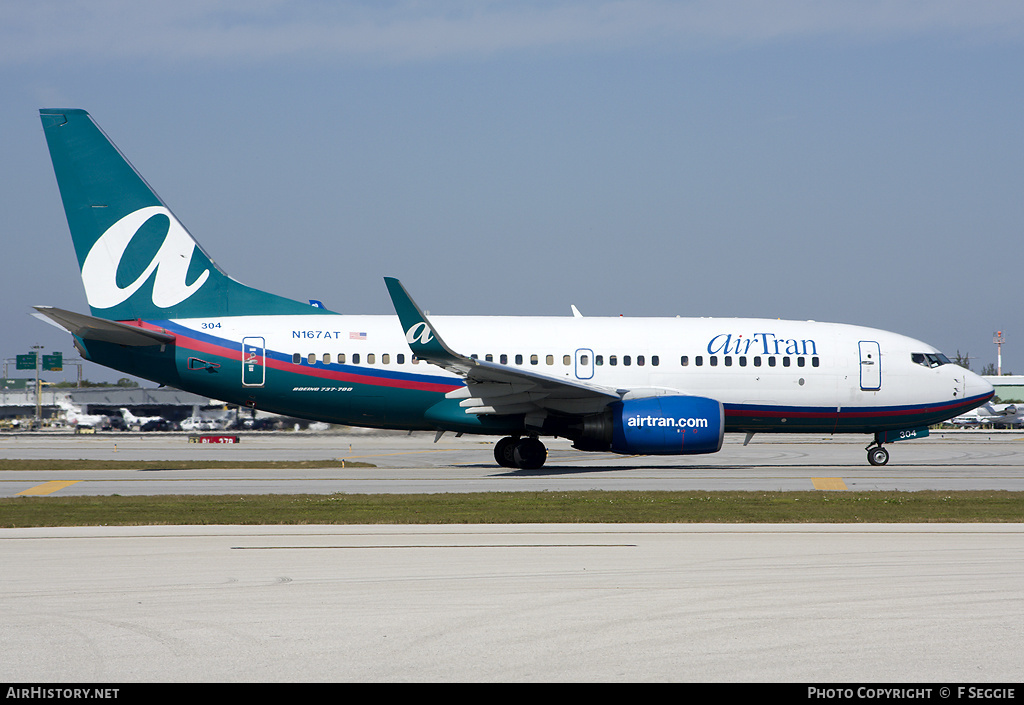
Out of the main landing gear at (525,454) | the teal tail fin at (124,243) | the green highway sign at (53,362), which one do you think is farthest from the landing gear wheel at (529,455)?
the green highway sign at (53,362)

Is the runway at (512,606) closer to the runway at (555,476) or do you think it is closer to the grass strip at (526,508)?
the grass strip at (526,508)

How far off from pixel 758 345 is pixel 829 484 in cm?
690

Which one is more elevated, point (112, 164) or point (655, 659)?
point (112, 164)

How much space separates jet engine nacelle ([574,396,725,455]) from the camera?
22000 millimetres

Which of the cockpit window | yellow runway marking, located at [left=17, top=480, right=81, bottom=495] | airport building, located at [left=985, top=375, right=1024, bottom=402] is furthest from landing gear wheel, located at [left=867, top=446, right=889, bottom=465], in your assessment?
airport building, located at [left=985, top=375, right=1024, bottom=402]

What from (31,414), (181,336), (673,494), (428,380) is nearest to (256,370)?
(181,336)

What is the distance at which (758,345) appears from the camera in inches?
974

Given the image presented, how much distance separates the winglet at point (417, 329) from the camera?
20438mm

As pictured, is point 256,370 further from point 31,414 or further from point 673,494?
point 31,414

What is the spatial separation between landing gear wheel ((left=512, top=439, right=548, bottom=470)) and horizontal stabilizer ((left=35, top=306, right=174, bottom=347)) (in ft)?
29.9

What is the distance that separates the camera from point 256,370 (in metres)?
23.3

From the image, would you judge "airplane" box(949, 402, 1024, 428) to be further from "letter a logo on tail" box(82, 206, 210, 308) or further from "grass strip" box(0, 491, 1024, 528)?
"letter a logo on tail" box(82, 206, 210, 308)

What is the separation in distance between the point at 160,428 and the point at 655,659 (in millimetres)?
80741

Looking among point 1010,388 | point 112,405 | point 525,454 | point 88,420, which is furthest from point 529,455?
point 1010,388
